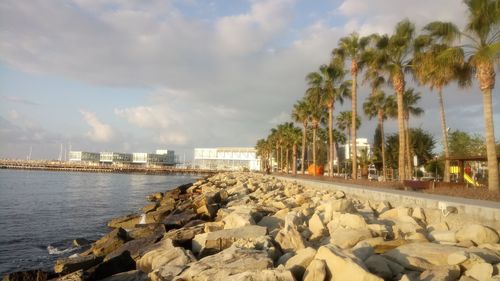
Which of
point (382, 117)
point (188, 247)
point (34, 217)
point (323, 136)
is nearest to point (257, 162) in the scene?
point (323, 136)

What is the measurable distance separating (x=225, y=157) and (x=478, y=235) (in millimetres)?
151311

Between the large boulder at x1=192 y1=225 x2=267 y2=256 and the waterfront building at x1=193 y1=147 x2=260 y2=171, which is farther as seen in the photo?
the waterfront building at x1=193 y1=147 x2=260 y2=171

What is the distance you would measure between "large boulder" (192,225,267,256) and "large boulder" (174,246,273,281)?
1383mm

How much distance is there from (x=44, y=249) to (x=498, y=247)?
13.9 metres

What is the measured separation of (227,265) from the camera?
647 centimetres

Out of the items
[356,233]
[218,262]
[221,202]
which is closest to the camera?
[218,262]

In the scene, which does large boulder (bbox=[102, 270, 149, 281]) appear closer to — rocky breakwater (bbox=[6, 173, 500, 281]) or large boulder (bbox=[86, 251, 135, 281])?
rocky breakwater (bbox=[6, 173, 500, 281])

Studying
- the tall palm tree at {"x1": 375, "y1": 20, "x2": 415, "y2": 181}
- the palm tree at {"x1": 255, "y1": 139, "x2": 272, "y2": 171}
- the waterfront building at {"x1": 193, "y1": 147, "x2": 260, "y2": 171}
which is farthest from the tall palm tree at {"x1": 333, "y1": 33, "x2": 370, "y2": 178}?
the waterfront building at {"x1": 193, "y1": 147, "x2": 260, "y2": 171}

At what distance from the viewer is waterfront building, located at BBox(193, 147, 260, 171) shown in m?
153

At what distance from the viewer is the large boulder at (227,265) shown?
624cm

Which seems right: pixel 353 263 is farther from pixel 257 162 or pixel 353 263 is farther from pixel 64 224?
pixel 257 162

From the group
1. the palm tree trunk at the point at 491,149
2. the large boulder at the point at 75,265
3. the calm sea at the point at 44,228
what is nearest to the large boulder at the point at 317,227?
the large boulder at the point at 75,265

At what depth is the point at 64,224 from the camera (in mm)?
20266

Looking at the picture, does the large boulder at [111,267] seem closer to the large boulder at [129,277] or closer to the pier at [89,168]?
the large boulder at [129,277]
